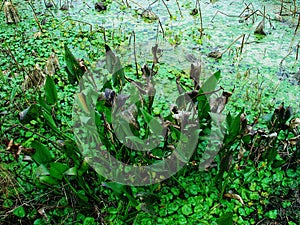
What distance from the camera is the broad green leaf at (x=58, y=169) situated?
1.15m

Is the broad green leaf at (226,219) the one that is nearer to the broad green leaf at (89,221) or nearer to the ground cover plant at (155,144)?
the ground cover plant at (155,144)

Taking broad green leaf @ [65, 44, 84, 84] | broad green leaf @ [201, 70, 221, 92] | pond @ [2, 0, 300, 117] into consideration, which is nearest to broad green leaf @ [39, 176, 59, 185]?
broad green leaf @ [65, 44, 84, 84]

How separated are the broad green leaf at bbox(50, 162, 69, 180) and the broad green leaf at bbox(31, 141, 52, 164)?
3.0 inches

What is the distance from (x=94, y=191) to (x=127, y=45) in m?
1.25

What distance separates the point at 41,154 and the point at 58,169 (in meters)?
0.10

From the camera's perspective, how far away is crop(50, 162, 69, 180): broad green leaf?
3.77 feet

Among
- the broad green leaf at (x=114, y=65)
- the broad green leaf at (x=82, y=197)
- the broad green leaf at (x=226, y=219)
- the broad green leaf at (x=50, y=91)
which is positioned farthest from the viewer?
the broad green leaf at (x=114, y=65)

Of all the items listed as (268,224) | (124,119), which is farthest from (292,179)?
(124,119)

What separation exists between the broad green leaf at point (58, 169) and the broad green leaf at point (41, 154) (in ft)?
0.25

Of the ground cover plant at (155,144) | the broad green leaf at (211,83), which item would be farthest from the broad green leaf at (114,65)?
the broad green leaf at (211,83)

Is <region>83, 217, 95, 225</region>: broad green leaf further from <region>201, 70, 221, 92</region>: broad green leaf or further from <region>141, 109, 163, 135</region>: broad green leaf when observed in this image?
<region>201, 70, 221, 92</region>: broad green leaf

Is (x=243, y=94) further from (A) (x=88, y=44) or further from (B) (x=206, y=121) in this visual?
(A) (x=88, y=44)

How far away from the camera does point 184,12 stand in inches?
107

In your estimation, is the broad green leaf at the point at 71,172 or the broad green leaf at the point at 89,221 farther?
the broad green leaf at the point at 89,221
